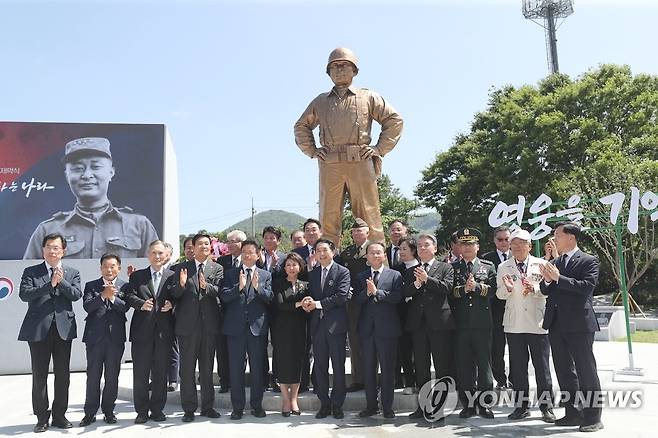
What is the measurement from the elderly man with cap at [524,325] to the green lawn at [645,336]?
8.39m

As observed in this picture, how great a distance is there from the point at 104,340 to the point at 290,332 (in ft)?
5.88

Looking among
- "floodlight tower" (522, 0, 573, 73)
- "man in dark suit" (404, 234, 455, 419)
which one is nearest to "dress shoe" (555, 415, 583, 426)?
"man in dark suit" (404, 234, 455, 419)

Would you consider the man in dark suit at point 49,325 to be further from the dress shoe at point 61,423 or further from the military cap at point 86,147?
the military cap at point 86,147

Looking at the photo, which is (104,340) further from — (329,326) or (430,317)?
(430,317)

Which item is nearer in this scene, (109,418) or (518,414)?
(518,414)

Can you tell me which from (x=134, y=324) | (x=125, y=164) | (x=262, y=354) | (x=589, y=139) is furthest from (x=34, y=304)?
(x=589, y=139)

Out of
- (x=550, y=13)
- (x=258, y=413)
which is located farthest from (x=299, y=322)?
(x=550, y=13)

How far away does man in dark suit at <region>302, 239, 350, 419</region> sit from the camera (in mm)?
4922

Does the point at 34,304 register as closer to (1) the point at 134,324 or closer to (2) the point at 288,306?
(1) the point at 134,324

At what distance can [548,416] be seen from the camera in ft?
15.3

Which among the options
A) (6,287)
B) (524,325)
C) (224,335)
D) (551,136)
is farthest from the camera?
(551,136)

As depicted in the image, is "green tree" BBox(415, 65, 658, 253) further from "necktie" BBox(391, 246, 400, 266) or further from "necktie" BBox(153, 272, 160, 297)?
"necktie" BBox(153, 272, 160, 297)

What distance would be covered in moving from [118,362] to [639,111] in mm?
19700

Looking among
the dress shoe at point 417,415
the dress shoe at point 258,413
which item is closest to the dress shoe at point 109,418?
the dress shoe at point 258,413
